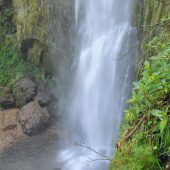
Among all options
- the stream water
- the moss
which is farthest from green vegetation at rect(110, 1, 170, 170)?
the moss

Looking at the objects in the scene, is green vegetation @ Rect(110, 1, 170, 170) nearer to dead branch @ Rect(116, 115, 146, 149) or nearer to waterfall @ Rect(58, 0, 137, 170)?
dead branch @ Rect(116, 115, 146, 149)

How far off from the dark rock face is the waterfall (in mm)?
904

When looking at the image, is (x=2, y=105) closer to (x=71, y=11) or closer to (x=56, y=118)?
(x=56, y=118)

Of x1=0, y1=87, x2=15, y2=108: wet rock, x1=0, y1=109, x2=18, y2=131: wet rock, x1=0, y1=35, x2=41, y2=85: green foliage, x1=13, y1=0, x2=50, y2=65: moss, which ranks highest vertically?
x1=13, y1=0, x2=50, y2=65: moss

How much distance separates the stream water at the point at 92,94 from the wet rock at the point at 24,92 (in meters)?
1.28

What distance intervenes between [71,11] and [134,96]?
10240 mm

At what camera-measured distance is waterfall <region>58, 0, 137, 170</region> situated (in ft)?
33.7

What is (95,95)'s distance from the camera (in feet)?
37.2

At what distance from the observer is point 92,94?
37.6 feet

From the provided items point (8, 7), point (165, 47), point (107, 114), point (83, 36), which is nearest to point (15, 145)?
point (107, 114)

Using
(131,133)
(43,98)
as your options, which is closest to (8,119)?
(43,98)

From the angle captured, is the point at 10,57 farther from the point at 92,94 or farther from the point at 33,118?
the point at 92,94

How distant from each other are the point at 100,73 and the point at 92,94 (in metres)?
0.78

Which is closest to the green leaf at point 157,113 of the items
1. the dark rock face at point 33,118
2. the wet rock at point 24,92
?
the dark rock face at point 33,118
